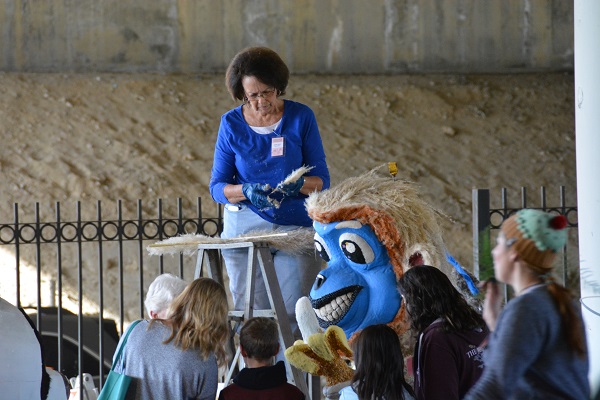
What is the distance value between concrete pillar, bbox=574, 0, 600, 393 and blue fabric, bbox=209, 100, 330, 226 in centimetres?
114

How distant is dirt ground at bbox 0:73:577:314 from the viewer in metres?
11.1

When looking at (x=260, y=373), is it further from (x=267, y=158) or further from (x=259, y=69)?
(x=259, y=69)

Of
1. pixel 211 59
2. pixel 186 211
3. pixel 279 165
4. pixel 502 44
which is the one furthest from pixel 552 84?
pixel 279 165

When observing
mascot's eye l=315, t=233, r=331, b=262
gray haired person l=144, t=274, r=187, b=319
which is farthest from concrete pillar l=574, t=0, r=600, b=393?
gray haired person l=144, t=274, r=187, b=319

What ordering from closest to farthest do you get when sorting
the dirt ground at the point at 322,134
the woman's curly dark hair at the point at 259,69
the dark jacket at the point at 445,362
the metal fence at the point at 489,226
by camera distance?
1. the metal fence at the point at 489,226
2. the dark jacket at the point at 445,362
3. the woman's curly dark hair at the point at 259,69
4. the dirt ground at the point at 322,134

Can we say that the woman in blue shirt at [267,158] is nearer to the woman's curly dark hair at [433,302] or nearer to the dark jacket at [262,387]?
the dark jacket at [262,387]

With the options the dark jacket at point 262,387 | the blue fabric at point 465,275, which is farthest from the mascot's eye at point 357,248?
the dark jacket at point 262,387

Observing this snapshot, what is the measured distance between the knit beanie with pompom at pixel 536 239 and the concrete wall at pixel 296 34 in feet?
34.7

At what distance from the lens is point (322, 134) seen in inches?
464

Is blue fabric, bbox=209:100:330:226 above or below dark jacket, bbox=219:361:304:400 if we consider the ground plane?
above

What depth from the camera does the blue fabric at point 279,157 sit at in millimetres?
4156

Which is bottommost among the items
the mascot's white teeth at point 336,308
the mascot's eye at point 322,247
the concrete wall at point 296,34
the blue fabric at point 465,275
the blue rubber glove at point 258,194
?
the mascot's white teeth at point 336,308

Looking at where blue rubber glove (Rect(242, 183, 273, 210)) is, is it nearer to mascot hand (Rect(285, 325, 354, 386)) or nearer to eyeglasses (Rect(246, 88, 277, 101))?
eyeglasses (Rect(246, 88, 277, 101))

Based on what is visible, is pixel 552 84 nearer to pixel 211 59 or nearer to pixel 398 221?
pixel 211 59
